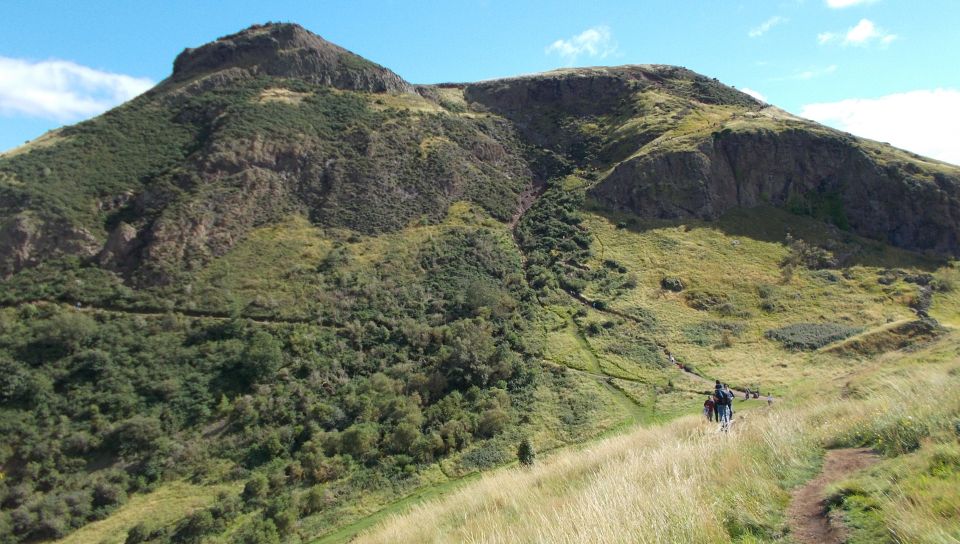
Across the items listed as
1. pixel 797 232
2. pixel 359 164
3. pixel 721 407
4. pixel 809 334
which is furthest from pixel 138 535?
pixel 797 232

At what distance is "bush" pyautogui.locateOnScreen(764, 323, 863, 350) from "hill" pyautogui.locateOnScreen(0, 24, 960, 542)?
0.25 m

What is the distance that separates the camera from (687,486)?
19.3 feet

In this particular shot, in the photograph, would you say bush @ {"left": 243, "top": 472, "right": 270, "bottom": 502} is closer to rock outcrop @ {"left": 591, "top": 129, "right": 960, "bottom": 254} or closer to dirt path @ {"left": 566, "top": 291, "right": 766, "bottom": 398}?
dirt path @ {"left": 566, "top": 291, "right": 766, "bottom": 398}

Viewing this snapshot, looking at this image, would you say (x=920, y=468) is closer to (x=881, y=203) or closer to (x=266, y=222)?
(x=266, y=222)

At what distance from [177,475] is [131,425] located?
458 centimetres

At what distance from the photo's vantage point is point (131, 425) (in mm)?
30031

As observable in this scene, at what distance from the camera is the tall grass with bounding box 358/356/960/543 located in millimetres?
4953

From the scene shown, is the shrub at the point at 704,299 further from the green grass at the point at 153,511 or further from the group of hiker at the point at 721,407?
the green grass at the point at 153,511

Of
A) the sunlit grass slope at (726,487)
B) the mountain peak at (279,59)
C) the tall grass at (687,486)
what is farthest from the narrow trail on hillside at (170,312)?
the mountain peak at (279,59)

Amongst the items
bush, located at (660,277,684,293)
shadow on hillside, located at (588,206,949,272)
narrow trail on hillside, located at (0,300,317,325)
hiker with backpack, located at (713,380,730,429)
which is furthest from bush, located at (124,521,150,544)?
shadow on hillside, located at (588,206,949,272)

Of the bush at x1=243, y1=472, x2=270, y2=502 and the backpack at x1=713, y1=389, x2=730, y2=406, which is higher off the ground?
the backpack at x1=713, y1=389, x2=730, y2=406

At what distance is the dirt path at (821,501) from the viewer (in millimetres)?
4543

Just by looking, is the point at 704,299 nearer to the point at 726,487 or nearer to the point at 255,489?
the point at 255,489

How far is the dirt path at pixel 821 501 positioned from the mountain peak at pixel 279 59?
8294 cm
